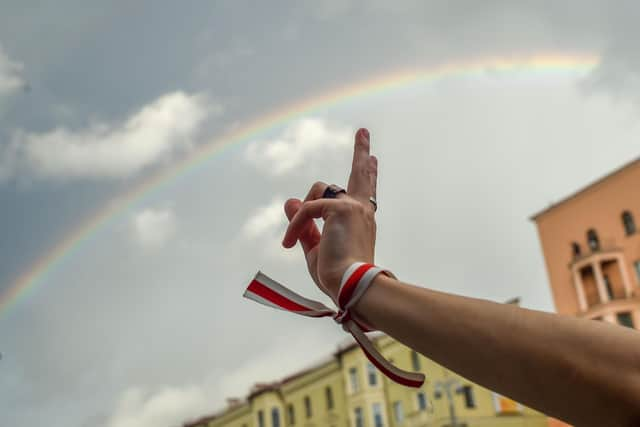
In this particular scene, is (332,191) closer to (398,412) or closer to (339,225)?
(339,225)

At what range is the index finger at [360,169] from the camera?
1.91 m

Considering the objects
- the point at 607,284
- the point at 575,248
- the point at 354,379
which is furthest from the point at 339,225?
the point at 354,379

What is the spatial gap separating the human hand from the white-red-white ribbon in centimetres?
6

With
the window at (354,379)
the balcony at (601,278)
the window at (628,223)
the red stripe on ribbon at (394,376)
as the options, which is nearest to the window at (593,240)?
the balcony at (601,278)

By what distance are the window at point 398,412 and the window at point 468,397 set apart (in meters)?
4.21

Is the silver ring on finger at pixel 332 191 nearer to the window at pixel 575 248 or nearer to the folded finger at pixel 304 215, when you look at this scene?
the folded finger at pixel 304 215

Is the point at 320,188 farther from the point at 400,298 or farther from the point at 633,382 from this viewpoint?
the point at 633,382

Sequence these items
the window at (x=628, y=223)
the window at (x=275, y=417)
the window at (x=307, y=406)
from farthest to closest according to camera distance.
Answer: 1. the window at (x=275, y=417)
2. the window at (x=307, y=406)
3. the window at (x=628, y=223)

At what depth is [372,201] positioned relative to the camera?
189cm

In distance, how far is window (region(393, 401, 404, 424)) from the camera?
45.6m

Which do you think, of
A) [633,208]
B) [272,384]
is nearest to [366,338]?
[633,208]

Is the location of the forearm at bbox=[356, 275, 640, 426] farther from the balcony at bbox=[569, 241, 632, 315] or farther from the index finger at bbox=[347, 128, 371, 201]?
A: the balcony at bbox=[569, 241, 632, 315]

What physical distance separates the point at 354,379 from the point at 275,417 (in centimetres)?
826

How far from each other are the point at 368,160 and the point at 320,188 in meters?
0.16
